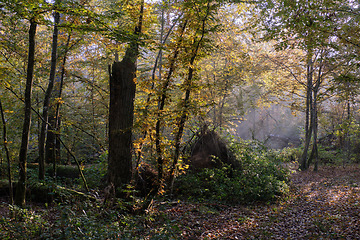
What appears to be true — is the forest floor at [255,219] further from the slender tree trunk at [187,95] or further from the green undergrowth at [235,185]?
the slender tree trunk at [187,95]

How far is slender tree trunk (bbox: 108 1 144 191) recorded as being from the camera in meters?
5.93

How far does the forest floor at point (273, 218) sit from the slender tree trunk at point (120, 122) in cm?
118

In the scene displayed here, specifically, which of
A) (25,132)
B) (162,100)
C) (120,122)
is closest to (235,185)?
(162,100)

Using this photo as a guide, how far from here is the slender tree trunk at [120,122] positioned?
593cm

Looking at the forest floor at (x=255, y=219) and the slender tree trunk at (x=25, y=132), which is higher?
the slender tree trunk at (x=25, y=132)

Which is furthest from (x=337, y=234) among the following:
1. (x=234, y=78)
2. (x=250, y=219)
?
(x=234, y=78)

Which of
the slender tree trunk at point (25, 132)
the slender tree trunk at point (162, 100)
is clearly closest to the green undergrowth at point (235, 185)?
the slender tree trunk at point (162, 100)

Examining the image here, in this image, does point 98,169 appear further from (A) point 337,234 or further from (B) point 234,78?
(B) point 234,78

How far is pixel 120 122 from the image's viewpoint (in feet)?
19.7

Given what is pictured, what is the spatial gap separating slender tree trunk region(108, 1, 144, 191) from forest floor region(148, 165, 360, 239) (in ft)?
3.87

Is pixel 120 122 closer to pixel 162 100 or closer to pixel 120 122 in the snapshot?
pixel 120 122

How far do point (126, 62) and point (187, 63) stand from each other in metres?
1.50

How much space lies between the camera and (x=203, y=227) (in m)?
5.57

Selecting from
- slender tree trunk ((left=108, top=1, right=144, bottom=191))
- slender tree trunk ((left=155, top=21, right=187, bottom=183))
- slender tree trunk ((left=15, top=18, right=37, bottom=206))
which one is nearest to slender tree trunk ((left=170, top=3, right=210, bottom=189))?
slender tree trunk ((left=155, top=21, right=187, bottom=183))
